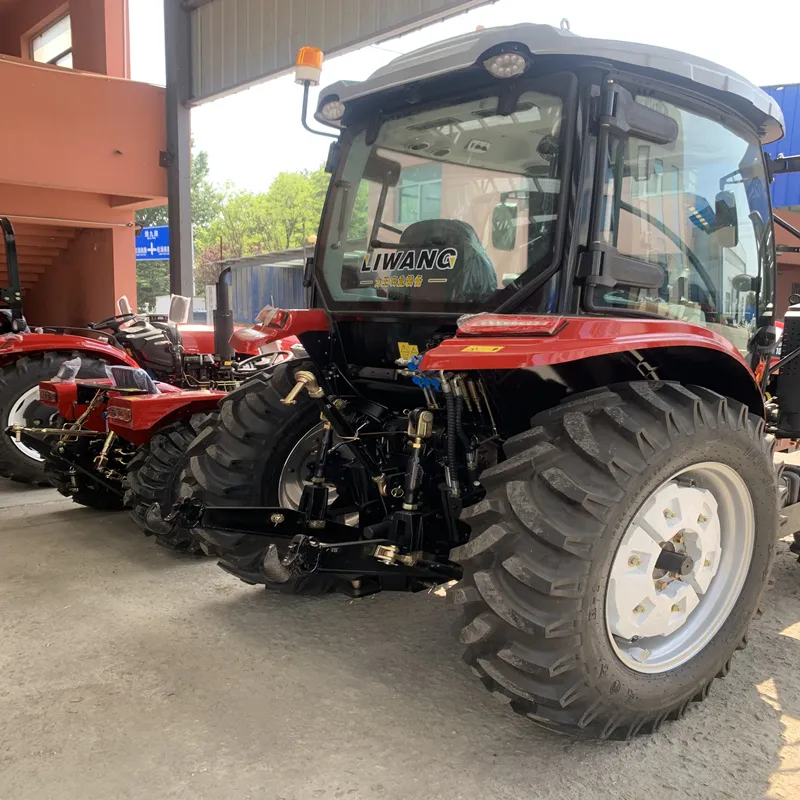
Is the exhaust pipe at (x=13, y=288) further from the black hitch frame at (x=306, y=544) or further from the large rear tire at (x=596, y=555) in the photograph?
the large rear tire at (x=596, y=555)

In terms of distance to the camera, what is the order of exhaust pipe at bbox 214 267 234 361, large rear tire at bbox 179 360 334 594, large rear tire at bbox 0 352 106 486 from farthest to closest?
1. large rear tire at bbox 0 352 106 486
2. exhaust pipe at bbox 214 267 234 361
3. large rear tire at bbox 179 360 334 594

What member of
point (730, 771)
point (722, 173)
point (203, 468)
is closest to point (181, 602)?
point (203, 468)

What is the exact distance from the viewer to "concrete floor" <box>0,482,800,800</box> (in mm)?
1958

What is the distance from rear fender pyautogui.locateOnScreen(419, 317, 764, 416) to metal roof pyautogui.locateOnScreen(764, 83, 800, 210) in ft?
29.5

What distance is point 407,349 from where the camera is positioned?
2529 millimetres

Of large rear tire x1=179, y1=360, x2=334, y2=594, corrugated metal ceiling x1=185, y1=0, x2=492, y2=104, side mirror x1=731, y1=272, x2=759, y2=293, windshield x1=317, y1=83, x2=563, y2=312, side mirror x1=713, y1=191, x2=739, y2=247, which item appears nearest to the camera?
windshield x1=317, y1=83, x2=563, y2=312

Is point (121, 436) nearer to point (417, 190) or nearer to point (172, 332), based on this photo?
point (417, 190)

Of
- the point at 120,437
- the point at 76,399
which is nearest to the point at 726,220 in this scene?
the point at 120,437

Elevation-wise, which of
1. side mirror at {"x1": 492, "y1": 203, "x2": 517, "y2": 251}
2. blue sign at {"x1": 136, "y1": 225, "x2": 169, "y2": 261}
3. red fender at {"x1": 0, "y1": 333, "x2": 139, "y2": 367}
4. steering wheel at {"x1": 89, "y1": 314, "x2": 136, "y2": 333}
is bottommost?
red fender at {"x1": 0, "y1": 333, "x2": 139, "y2": 367}

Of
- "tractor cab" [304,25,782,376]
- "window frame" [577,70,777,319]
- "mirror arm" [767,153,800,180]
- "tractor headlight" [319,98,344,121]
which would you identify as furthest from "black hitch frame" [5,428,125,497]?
"mirror arm" [767,153,800,180]

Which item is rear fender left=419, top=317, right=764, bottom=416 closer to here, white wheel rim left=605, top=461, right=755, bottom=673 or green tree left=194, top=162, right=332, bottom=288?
white wheel rim left=605, top=461, right=755, bottom=673

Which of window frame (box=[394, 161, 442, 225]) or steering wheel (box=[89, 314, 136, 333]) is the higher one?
window frame (box=[394, 161, 442, 225])

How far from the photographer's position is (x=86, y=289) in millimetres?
10688

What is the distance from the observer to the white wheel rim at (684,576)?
212 centimetres
